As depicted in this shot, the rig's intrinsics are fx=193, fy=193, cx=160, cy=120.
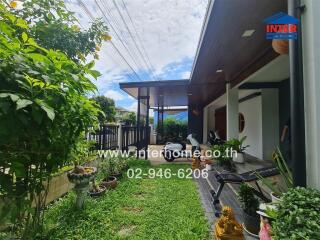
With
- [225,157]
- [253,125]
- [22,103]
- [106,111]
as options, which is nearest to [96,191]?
[22,103]

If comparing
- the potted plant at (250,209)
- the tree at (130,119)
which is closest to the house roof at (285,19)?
the potted plant at (250,209)

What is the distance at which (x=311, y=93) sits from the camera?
161cm

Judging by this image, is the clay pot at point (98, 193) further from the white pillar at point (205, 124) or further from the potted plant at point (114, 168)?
the white pillar at point (205, 124)

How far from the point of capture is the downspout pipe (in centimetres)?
165

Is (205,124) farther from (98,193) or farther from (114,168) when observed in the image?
(98,193)

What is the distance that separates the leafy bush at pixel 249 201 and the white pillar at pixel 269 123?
4.41 m

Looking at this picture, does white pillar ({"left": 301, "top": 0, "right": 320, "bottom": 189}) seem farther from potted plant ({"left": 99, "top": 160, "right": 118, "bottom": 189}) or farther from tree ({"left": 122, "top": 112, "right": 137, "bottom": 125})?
tree ({"left": 122, "top": 112, "right": 137, "bottom": 125})

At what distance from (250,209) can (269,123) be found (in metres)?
4.70

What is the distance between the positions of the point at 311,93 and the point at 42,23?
270 cm

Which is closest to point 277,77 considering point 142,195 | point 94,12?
point 142,195

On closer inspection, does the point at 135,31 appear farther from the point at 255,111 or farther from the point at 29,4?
the point at 29,4

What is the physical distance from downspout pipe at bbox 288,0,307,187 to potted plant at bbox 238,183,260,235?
3.32ft

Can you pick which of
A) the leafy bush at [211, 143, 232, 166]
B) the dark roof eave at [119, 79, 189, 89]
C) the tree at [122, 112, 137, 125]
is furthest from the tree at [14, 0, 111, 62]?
the tree at [122, 112, 137, 125]

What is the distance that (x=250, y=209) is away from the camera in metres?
2.54
